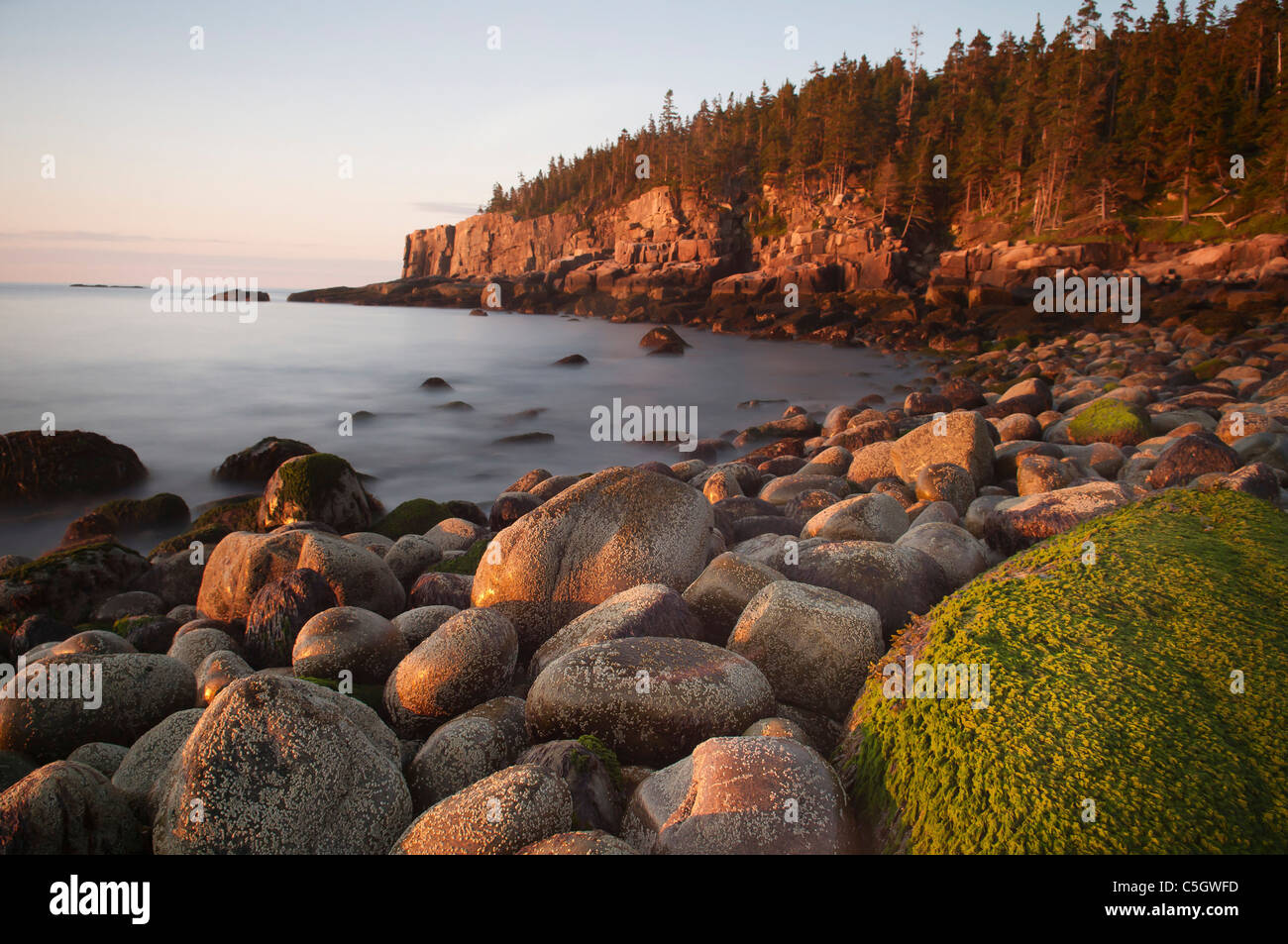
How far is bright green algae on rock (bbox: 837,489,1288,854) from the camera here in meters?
2.27

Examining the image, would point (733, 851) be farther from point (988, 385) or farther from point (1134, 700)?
point (988, 385)

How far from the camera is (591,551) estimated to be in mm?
5445

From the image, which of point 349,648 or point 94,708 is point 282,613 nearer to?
point 349,648

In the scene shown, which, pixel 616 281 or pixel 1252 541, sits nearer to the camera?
pixel 1252 541

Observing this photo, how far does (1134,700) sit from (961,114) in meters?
83.2

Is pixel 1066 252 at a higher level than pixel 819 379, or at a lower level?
higher

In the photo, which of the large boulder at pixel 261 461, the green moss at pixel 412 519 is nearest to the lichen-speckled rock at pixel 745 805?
the green moss at pixel 412 519

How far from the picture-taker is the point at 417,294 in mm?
92750

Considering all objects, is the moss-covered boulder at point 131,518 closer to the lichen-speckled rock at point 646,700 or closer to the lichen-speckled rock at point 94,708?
the lichen-speckled rock at point 94,708

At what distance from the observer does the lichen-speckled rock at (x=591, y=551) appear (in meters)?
5.35

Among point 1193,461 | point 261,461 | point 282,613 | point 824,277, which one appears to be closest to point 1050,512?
point 1193,461

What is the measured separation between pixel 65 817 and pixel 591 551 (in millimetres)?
3282
